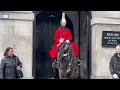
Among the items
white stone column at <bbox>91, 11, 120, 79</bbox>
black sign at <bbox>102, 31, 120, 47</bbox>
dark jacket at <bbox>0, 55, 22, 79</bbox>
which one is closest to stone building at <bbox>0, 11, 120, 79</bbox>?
white stone column at <bbox>91, 11, 120, 79</bbox>

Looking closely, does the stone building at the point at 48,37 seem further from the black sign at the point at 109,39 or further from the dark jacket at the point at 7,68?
the dark jacket at the point at 7,68

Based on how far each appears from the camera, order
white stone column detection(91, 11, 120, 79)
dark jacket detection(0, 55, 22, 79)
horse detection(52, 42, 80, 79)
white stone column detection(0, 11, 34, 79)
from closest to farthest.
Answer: dark jacket detection(0, 55, 22, 79)
horse detection(52, 42, 80, 79)
white stone column detection(0, 11, 34, 79)
white stone column detection(91, 11, 120, 79)

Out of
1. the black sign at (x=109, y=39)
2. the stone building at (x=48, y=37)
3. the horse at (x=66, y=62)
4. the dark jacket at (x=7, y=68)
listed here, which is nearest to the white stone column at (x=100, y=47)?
the stone building at (x=48, y=37)

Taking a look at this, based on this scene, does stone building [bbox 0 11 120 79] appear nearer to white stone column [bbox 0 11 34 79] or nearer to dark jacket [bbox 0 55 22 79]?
white stone column [bbox 0 11 34 79]

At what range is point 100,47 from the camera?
852 centimetres

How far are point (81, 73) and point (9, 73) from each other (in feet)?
11.5

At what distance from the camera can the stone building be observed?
7758mm

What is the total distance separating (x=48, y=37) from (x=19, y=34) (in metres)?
2.11

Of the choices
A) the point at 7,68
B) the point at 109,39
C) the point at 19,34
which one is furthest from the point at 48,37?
the point at 7,68

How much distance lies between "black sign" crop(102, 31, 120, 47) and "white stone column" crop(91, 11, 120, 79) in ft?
0.36

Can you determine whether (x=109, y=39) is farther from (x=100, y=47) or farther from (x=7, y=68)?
(x=7, y=68)

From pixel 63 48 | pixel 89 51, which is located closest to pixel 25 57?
pixel 63 48

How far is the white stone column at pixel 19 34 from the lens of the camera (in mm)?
7668

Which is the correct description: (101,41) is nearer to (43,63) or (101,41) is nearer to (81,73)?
(81,73)
